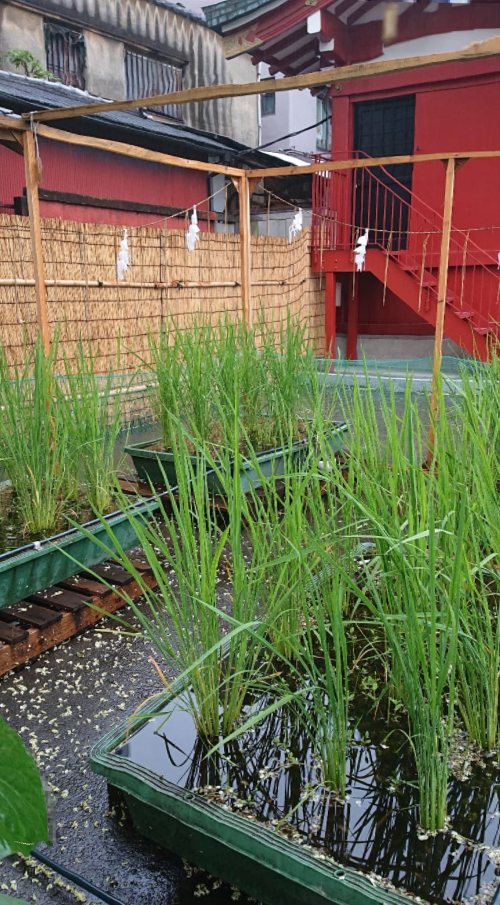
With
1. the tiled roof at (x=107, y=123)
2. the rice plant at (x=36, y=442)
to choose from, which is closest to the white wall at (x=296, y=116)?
the tiled roof at (x=107, y=123)

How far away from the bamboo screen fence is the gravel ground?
2755mm

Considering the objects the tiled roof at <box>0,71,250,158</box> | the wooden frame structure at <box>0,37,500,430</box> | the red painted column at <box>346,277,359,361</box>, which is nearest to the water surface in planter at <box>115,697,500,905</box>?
the wooden frame structure at <box>0,37,500,430</box>

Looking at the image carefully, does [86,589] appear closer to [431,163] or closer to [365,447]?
[365,447]

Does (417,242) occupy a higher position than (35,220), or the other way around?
(417,242)

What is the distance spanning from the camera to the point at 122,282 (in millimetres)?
5977

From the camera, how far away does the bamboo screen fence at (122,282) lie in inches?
205

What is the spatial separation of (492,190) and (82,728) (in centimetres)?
773

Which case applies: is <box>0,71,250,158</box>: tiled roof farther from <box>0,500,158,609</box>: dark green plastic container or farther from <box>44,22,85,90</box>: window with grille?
<box>0,500,158,609</box>: dark green plastic container

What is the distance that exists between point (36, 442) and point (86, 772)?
1233mm

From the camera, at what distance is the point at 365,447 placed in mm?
1764

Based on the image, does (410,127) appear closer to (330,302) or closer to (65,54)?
(330,302)

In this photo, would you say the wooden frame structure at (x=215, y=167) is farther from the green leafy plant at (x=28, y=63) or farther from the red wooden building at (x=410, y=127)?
the green leafy plant at (x=28, y=63)

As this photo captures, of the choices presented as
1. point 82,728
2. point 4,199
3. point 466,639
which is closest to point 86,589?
point 82,728

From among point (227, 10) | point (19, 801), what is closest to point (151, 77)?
point (227, 10)
